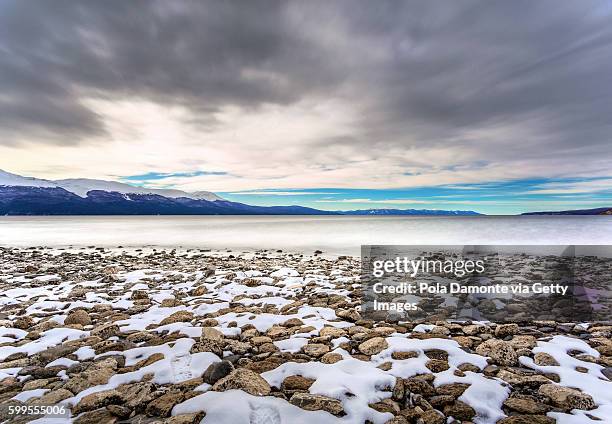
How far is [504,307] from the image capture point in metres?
7.82

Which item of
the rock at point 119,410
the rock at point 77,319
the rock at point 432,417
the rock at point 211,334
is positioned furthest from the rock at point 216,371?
the rock at point 77,319

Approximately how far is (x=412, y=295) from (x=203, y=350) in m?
6.11

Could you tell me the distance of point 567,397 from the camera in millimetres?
3912

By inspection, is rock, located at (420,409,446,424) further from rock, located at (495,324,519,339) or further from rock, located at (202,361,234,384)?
rock, located at (495,324,519,339)

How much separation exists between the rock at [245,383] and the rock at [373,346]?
185 centimetres

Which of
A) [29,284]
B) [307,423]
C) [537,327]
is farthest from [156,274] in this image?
[537,327]

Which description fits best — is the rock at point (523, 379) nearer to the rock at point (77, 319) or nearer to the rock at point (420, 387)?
the rock at point (420, 387)

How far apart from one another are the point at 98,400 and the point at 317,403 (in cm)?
274

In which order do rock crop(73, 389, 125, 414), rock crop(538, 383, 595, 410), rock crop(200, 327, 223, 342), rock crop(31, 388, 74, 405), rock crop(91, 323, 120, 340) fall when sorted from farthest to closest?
rock crop(91, 323, 120, 340), rock crop(200, 327, 223, 342), rock crop(31, 388, 74, 405), rock crop(73, 389, 125, 414), rock crop(538, 383, 595, 410)

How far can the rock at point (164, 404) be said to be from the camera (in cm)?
381

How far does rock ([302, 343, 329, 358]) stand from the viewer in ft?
17.5

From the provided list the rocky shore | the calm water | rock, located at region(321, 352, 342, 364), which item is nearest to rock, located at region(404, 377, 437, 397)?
the rocky shore

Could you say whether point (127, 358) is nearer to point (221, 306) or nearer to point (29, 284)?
point (221, 306)

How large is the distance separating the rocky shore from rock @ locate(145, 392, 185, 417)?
1 centimetres
